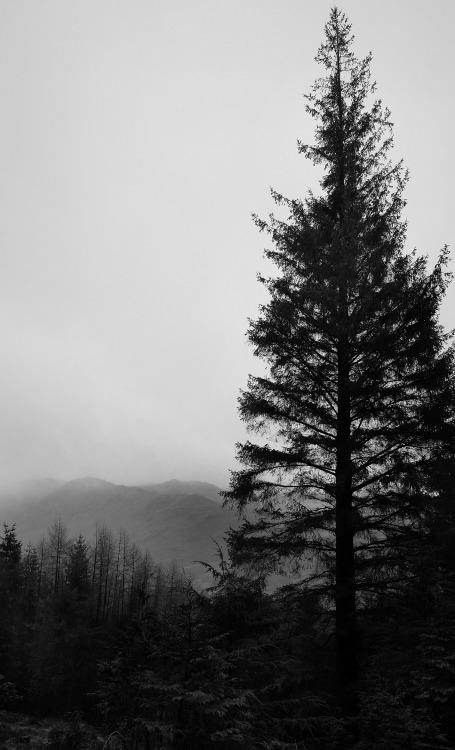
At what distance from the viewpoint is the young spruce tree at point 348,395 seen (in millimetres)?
9211

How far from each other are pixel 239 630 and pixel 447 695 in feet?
10.9

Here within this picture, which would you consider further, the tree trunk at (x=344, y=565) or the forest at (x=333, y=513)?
the tree trunk at (x=344, y=565)

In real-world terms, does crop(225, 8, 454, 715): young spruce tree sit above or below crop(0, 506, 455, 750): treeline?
above

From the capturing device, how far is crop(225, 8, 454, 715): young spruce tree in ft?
30.2

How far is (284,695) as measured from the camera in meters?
8.91

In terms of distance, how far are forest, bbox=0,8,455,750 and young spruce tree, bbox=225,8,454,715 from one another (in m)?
0.04

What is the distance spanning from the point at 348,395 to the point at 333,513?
2560mm

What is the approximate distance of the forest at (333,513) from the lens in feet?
21.7

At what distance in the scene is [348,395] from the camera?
9.80 meters

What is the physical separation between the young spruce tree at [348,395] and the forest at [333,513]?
0.04 metres

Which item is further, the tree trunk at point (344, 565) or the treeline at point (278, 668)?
the tree trunk at point (344, 565)

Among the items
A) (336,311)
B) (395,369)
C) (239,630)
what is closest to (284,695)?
(239,630)

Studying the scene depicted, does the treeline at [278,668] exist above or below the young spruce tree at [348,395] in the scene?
below

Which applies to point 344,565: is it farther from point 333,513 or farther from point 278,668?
point 278,668
